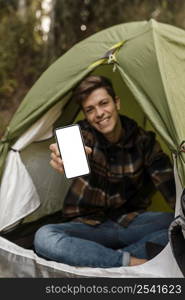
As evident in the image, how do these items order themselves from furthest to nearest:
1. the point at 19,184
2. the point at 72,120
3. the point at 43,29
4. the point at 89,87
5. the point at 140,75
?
1. the point at 43,29
2. the point at 72,120
3. the point at 19,184
4. the point at 89,87
5. the point at 140,75

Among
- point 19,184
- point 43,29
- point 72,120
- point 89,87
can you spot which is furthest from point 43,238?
point 43,29

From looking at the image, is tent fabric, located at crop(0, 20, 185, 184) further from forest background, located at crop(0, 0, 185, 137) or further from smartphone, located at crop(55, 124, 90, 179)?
forest background, located at crop(0, 0, 185, 137)

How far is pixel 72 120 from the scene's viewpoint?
310 centimetres

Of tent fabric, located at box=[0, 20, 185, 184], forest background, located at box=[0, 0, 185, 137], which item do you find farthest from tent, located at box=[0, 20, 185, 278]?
forest background, located at box=[0, 0, 185, 137]

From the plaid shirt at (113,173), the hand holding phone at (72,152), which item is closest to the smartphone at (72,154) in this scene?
the hand holding phone at (72,152)

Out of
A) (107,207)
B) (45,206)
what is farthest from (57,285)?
(45,206)

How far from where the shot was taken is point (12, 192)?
271 cm

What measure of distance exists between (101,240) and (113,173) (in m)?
0.34

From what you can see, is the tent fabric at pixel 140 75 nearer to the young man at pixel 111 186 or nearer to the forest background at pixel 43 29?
the young man at pixel 111 186

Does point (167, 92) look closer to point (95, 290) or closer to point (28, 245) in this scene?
point (95, 290)

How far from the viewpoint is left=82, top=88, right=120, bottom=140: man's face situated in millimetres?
2455

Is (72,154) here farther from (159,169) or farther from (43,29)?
(43,29)

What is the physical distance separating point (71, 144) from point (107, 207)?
491 millimetres

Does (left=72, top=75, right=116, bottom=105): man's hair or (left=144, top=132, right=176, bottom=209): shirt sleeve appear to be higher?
(left=72, top=75, right=116, bottom=105): man's hair
